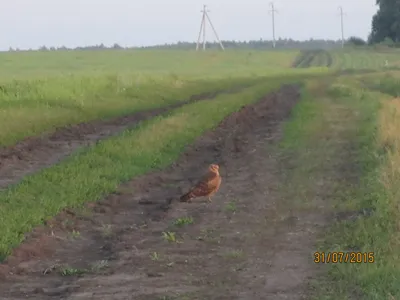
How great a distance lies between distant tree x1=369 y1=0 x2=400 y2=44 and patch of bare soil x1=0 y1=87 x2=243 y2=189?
67.4m

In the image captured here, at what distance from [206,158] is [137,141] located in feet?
5.30

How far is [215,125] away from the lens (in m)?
23.5

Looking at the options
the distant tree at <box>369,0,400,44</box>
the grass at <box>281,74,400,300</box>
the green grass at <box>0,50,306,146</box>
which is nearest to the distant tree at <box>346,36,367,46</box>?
the distant tree at <box>369,0,400,44</box>

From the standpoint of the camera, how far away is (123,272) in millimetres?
8469

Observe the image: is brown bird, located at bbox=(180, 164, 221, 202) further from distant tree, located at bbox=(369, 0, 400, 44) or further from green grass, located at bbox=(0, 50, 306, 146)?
distant tree, located at bbox=(369, 0, 400, 44)

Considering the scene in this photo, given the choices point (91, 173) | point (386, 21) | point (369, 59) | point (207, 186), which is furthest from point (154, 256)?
point (386, 21)

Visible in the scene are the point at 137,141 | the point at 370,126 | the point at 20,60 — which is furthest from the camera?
the point at 20,60

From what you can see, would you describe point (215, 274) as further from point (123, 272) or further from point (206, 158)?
point (206, 158)

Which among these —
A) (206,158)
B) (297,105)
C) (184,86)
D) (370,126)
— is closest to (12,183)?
(206,158)

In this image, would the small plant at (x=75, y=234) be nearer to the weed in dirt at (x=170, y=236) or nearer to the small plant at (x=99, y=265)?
the weed in dirt at (x=170, y=236)

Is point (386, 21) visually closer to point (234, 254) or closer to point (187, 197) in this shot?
point (187, 197)
